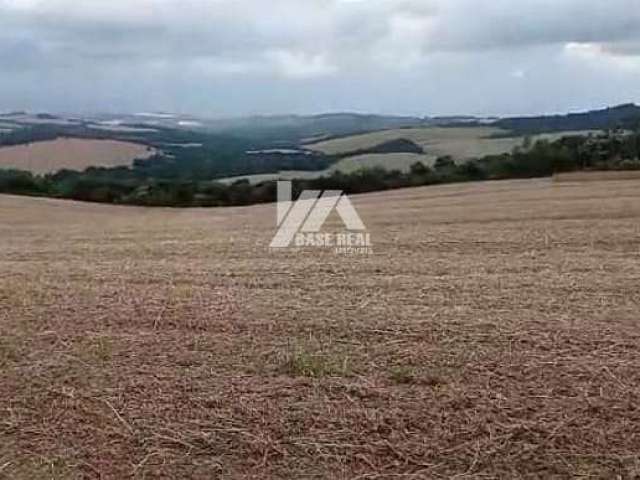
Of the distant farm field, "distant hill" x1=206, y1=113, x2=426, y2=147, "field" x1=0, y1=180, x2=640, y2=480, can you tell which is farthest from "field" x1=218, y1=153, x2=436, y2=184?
"field" x1=0, y1=180, x2=640, y2=480

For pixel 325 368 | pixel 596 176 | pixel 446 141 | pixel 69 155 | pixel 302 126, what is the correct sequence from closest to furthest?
pixel 325 368
pixel 596 176
pixel 69 155
pixel 446 141
pixel 302 126

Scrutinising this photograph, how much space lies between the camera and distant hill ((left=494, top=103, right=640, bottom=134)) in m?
24.5

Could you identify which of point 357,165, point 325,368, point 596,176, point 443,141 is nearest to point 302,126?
point 443,141

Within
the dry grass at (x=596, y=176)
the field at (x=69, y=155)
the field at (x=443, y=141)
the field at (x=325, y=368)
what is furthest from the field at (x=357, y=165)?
the field at (x=325, y=368)

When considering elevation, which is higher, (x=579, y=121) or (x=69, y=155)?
(x=579, y=121)

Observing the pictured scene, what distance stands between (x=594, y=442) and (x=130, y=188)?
2060 cm

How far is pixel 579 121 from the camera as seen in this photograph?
2775 cm

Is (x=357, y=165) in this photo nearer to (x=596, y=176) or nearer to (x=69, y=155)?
(x=596, y=176)

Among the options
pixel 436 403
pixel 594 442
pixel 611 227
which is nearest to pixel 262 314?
pixel 436 403

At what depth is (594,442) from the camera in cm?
296

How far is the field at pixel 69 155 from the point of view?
2394cm

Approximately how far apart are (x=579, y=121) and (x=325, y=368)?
26081 mm

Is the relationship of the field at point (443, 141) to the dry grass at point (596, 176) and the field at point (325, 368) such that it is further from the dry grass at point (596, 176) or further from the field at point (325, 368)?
the field at point (325, 368)

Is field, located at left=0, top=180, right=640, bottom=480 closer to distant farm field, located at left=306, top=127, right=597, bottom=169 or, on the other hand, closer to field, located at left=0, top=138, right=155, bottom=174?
field, located at left=0, top=138, right=155, bottom=174
